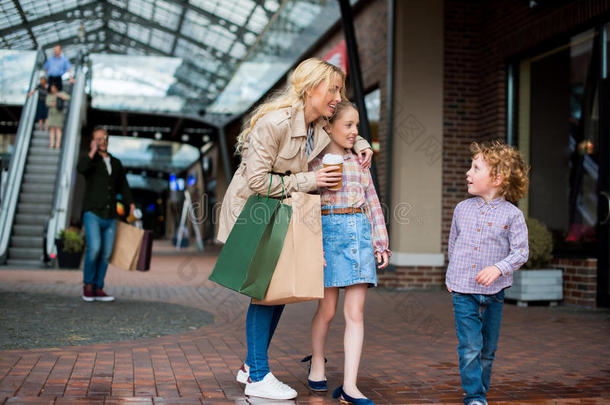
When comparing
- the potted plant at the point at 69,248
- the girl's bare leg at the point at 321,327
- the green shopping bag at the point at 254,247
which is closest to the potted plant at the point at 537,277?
the girl's bare leg at the point at 321,327

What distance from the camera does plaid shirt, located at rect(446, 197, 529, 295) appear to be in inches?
125

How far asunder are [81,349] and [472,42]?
7.31 meters

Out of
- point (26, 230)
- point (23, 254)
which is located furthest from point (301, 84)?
point (26, 230)

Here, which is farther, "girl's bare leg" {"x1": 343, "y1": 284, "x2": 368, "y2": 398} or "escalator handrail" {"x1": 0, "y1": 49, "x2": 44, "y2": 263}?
"escalator handrail" {"x1": 0, "y1": 49, "x2": 44, "y2": 263}

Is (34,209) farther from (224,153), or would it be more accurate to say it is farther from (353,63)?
(224,153)

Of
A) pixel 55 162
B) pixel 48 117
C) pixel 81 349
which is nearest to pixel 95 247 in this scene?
pixel 81 349

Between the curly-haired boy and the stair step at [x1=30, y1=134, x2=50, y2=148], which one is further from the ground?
the stair step at [x1=30, y1=134, x2=50, y2=148]

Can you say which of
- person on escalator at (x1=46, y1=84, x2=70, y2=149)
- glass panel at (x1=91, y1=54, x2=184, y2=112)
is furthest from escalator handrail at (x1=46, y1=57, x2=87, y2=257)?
glass panel at (x1=91, y1=54, x2=184, y2=112)

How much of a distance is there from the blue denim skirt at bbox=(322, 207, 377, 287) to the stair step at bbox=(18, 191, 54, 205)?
12208 mm

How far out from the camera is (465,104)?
9.61m

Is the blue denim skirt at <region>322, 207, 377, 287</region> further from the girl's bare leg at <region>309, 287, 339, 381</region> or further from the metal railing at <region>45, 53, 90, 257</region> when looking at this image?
the metal railing at <region>45, 53, 90, 257</region>

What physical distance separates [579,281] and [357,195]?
5.29 m

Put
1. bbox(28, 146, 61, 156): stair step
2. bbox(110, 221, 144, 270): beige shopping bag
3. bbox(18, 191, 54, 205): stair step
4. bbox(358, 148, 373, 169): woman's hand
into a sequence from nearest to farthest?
bbox(358, 148, 373, 169): woman's hand, bbox(110, 221, 144, 270): beige shopping bag, bbox(18, 191, 54, 205): stair step, bbox(28, 146, 61, 156): stair step

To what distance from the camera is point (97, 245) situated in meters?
7.02
